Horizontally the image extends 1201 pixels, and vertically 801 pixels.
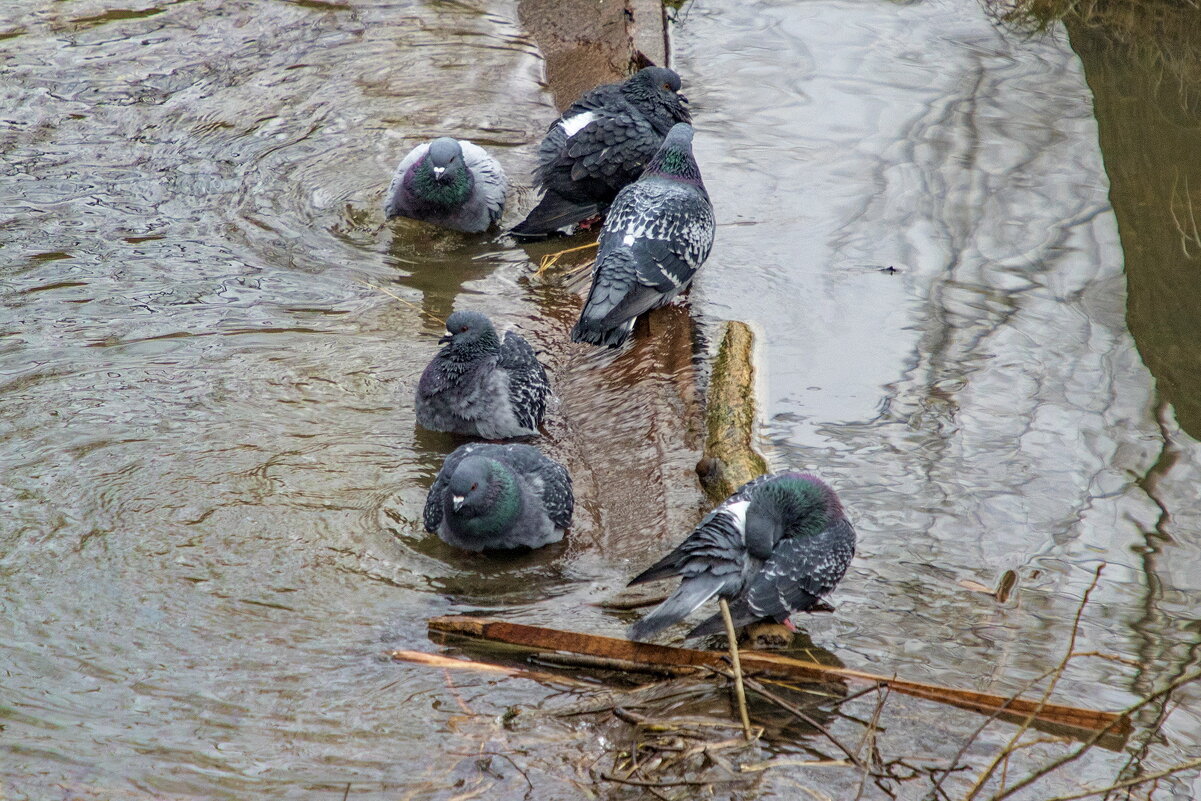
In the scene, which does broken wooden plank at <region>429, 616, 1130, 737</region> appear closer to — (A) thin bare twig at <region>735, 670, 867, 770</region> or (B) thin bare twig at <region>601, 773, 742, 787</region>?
(A) thin bare twig at <region>735, 670, 867, 770</region>

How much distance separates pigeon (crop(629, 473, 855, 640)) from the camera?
3859 mm

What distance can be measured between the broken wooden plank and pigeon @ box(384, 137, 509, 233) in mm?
3634

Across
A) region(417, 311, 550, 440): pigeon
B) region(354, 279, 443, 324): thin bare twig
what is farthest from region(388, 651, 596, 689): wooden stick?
region(354, 279, 443, 324): thin bare twig

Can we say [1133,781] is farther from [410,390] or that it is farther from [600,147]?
[600,147]

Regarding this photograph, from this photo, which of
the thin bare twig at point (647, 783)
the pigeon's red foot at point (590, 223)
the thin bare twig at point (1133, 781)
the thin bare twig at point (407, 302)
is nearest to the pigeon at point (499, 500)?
the thin bare twig at point (647, 783)

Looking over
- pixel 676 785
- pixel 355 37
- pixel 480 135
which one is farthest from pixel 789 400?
pixel 355 37

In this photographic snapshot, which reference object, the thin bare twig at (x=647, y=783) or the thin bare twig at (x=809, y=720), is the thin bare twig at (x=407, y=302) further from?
the thin bare twig at (x=647, y=783)

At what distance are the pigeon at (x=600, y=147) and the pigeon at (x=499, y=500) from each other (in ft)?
8.85

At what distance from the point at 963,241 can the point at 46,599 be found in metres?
5.45

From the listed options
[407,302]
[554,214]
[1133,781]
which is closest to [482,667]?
[1133,781]

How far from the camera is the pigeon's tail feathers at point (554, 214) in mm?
7133

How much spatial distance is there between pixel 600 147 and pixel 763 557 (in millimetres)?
3874

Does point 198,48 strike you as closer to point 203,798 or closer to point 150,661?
point 150,661

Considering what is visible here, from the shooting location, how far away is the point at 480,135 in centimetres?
841
